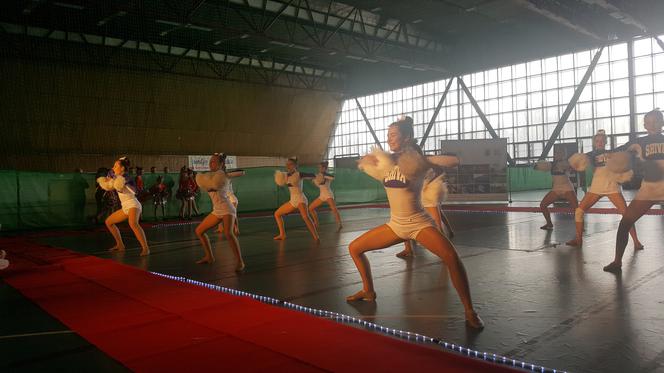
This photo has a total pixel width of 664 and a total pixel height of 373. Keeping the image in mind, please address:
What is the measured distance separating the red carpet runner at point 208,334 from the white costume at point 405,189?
1035 mm

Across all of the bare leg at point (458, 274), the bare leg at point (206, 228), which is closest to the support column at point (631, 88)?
the bare leg at point (206, 228)

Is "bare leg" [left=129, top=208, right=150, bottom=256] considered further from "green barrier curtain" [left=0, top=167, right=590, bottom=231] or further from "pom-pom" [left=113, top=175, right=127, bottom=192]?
"green barrier curtain" [left=0, top=167, right=590, bottom=231]

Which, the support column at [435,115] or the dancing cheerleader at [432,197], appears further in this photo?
→ the support column at [435,115]

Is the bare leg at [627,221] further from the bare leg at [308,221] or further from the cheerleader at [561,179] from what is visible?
the bare leg at [308,221]

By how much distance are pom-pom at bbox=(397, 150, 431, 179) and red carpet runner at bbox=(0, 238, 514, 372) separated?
1474 millimetres

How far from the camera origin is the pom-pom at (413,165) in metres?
4.47

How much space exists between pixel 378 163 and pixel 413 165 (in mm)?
340

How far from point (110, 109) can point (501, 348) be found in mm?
29806

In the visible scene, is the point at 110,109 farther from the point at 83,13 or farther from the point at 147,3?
the point at 147,3

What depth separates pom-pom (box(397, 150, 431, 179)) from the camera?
447 centimetres

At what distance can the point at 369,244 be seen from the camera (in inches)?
186

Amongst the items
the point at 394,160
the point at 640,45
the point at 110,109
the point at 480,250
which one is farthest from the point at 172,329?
the point at 640,45

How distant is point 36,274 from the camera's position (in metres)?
7.27

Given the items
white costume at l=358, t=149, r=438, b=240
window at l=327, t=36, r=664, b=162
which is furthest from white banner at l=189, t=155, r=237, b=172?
white costume at l=358, t=149, r=438, b=240
